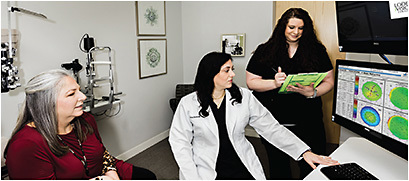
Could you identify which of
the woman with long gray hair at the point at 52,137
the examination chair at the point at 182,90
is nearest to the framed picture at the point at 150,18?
the examination chair at the point at 182,90

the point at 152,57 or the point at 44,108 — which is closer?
the point at 44,108

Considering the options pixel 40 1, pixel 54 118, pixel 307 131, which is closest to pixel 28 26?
pixel 40 1

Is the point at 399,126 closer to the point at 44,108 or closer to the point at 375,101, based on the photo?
the point at 375,101

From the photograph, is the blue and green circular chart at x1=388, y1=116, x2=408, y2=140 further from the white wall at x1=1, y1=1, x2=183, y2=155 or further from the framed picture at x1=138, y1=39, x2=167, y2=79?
the framed picture at x1=138, y1=39, x2=167, y2=79

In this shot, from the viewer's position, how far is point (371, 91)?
4.29 feet

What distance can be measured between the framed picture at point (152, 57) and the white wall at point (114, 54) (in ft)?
0.25

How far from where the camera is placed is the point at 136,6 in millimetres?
3416

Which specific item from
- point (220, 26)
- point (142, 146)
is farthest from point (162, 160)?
point (220, 26)

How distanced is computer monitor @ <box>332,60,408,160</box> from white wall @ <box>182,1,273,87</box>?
2.47m

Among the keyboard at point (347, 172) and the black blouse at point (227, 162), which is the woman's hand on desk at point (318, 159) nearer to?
the keyboard at point (347, 172)

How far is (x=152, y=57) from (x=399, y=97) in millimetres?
2913

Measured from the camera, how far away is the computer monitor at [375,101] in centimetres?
117

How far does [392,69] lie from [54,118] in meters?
1.50

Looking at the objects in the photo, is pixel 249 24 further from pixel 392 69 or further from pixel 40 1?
pixel 392 69
